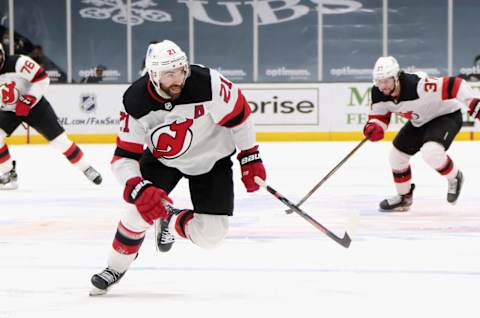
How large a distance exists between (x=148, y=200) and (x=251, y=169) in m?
0.52

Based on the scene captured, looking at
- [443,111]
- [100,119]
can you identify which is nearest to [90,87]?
[100,119]

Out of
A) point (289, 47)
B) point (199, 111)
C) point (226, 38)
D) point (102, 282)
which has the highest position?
point (226, 38)

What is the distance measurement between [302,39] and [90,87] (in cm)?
332

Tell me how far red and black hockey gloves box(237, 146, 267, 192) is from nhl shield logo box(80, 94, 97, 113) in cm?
820

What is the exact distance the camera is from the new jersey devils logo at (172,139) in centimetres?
303

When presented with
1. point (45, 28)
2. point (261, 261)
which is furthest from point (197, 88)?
point (45, 28)

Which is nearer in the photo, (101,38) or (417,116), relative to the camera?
(417,116)

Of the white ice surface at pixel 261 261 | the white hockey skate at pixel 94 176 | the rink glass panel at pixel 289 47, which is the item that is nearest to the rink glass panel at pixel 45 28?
the rink glass panel at pixel 289 47

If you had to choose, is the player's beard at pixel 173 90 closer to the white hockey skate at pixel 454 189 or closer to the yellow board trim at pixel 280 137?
the white hockey skate at pixel 454 189

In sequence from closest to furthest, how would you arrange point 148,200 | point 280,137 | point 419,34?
point 148,200, point 280,137, point 419,34

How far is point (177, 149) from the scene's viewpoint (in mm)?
3117

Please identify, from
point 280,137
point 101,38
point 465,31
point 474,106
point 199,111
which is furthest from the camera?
point 101,38

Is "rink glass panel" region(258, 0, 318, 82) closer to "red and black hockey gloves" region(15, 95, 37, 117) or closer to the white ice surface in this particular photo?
the white ice surface

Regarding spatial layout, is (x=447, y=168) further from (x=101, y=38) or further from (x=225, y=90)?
(x=101, y=38)
